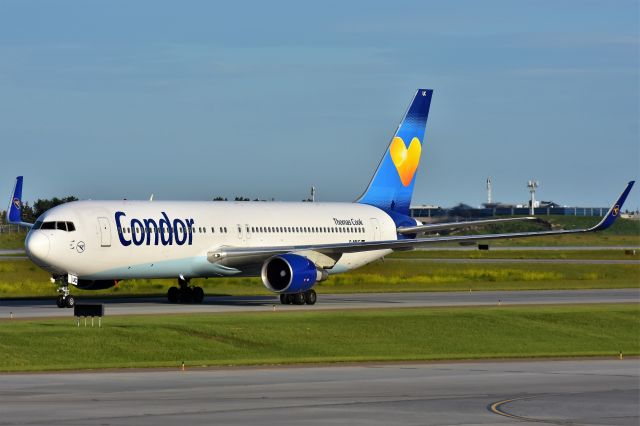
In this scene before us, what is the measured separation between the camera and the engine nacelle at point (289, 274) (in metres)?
57.0

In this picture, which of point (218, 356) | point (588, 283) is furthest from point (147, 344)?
point (588, 283)

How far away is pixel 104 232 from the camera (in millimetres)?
54969

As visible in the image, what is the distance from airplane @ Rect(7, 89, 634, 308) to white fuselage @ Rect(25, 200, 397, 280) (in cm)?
4

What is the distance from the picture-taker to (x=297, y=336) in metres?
43.5

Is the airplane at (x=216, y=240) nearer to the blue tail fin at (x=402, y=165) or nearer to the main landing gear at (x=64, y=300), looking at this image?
the main landing gear at (x=64, y=300)

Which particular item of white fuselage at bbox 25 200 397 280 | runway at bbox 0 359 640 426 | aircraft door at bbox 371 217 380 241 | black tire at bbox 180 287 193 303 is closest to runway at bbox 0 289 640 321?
black tire at bbox 180 287 193 303

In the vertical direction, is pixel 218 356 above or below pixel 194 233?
below

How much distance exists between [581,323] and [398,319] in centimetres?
731

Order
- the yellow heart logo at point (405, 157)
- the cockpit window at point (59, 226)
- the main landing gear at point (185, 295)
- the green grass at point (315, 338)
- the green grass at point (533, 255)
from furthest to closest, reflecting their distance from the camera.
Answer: the green grass at point (533, 255), the yellow heart logo at point (405, 157), the main landing gear at point (185, 295), the cockpit window at point (59, 226), the green grass at point (315, 338)

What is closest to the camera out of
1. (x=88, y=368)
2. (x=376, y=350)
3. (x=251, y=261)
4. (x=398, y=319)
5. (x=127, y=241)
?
(x=88, y=368)

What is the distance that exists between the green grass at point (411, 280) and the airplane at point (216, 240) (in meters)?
5.82

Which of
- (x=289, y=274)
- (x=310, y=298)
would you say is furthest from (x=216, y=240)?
(x=310, y=298)

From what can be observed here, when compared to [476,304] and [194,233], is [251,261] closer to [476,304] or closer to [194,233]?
[194,233]

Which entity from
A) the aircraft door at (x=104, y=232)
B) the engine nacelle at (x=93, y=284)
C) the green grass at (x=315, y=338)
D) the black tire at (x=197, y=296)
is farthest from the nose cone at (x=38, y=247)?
the black tire at (x=197, y=296)
